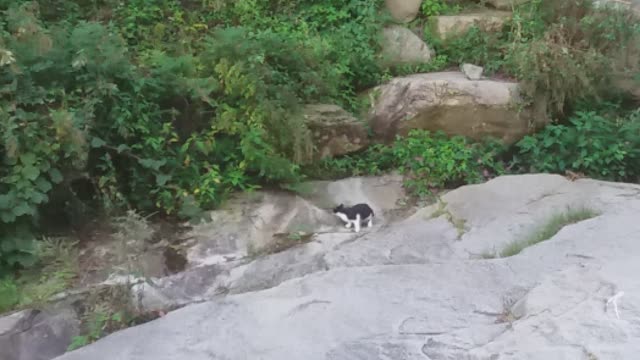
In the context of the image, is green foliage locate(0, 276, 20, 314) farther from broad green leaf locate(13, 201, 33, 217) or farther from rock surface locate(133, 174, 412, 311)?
rock surface locate(133, 174, 412, 311)

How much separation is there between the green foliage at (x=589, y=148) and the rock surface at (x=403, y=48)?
181cm

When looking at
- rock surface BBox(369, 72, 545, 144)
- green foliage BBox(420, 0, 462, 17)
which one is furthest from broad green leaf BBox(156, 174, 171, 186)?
green foliage BBox(420, 0, 462, 17)

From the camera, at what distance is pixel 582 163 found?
21.9 ft

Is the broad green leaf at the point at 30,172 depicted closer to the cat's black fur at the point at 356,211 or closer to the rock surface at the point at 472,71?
the cat's black fur at the point at 356,211

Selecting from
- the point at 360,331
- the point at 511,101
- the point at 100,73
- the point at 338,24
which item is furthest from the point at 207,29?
the point at 360,331

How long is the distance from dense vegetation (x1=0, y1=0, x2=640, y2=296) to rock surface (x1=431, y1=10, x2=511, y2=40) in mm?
143

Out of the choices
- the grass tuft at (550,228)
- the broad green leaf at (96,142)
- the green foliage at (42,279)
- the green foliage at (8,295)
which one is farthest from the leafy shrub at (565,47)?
the green foliage at (8,295)

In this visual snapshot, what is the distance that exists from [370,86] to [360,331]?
4.74 metres

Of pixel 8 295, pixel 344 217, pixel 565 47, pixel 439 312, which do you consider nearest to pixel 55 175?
pixel 8 295

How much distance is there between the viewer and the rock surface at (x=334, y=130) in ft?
23.2

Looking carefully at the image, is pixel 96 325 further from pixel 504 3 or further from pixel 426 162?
pixel 504 3

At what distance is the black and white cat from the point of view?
6020 millimetres

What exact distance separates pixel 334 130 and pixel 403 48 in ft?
5.80

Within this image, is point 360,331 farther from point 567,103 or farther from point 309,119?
point 567,103
